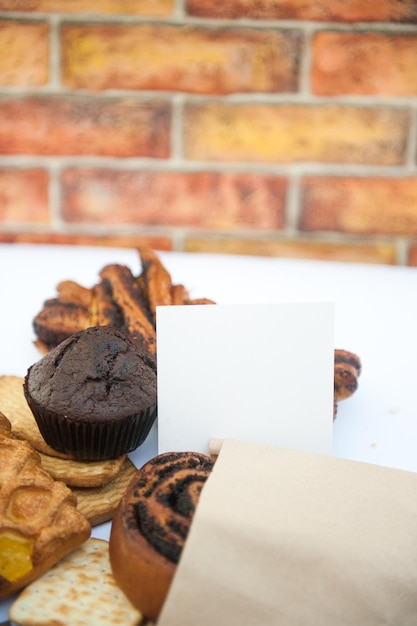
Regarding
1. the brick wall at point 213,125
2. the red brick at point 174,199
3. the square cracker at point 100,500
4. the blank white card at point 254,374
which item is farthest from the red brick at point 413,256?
the square cracker at point 100,500

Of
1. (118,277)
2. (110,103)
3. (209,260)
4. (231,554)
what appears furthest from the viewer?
(110,103)

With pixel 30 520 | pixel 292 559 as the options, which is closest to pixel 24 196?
pixel 30 520

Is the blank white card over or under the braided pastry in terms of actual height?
over

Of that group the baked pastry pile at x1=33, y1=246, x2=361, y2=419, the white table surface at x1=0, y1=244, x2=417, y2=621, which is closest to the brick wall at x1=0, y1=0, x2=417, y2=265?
the white table surface at x1=0, y1=244, x2=417, y2=621

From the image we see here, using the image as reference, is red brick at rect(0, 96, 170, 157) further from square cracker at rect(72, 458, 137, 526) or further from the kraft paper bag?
the kraft paper bag

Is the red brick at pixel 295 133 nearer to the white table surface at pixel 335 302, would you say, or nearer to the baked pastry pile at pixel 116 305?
the white table surface at pixel 335 302

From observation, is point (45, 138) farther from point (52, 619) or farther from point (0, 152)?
→ point (52, 619)

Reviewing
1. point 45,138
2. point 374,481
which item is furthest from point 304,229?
point 374,481
